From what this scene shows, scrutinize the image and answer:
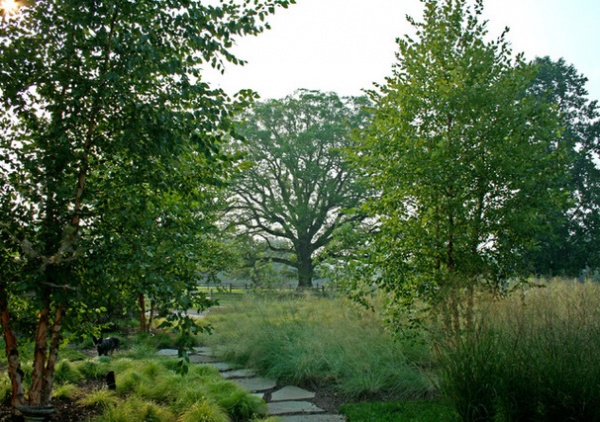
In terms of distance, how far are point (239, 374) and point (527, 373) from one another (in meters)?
3.93

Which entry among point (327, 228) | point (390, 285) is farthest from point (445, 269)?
point (327, 228)

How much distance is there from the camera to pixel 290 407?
4766mm

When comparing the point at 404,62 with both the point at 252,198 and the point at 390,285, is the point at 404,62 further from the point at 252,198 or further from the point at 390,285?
the point at 252,198

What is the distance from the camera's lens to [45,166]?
2.90m

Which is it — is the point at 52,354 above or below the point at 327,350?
above

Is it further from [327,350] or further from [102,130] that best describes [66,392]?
[327,350]

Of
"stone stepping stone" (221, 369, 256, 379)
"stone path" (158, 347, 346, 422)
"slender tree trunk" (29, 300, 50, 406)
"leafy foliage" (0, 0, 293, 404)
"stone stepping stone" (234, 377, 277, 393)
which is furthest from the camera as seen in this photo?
"stone stepping stone" (221, 369, 256, 379)

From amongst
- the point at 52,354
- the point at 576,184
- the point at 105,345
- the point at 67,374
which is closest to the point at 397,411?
the point at 52,354

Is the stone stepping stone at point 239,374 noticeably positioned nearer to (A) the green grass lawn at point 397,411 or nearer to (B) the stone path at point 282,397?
(B) the stone path at point 282,397

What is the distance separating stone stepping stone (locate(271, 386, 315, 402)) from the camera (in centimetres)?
512

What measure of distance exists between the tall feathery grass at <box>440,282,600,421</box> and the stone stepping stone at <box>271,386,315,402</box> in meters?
1.99

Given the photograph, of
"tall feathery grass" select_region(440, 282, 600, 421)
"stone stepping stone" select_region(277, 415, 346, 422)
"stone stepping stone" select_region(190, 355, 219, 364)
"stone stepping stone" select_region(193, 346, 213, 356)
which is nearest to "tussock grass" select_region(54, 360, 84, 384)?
"stone stepping stone" select_region(277, 415, 346, 422)

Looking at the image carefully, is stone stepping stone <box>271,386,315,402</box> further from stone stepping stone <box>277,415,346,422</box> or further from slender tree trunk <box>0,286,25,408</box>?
slender tree trunk <box>0,286,25,408</box>

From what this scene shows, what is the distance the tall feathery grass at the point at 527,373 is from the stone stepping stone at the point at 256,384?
2.59 metres
